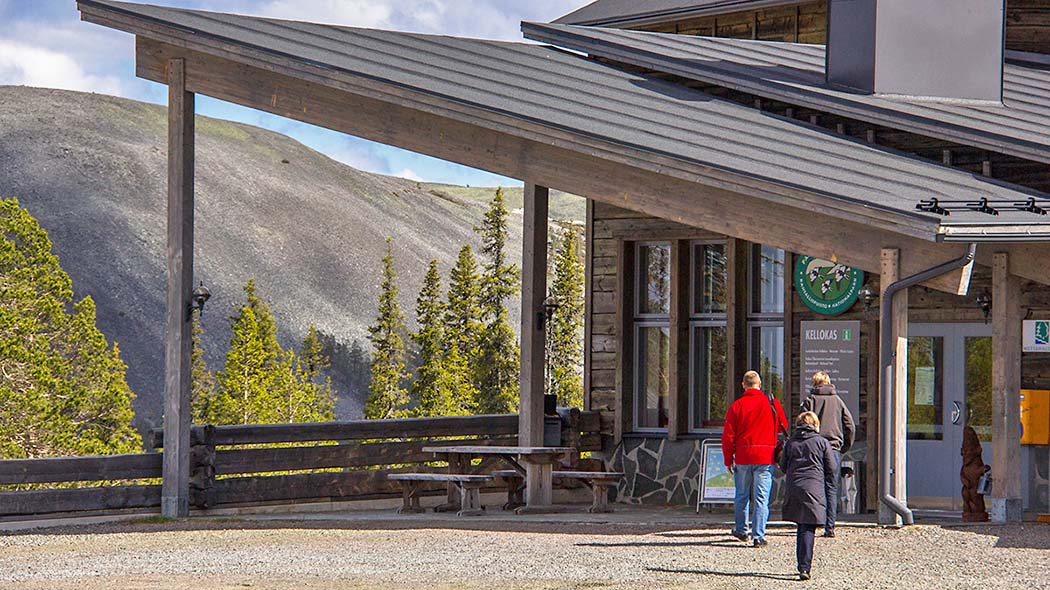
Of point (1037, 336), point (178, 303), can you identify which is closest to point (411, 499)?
point (178, 303)

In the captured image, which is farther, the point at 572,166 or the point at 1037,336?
the point at 1037,336

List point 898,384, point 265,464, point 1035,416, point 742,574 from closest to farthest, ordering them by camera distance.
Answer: point 742,574 → point 898,384 → point 1035,416 → point 265,464

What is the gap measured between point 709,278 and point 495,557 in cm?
748

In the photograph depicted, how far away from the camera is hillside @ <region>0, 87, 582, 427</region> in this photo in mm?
92625

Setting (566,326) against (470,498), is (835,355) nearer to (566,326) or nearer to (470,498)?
(470,498)

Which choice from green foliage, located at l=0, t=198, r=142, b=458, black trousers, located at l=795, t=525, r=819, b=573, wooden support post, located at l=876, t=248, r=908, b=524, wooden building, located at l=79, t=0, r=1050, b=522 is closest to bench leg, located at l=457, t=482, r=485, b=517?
wooden building, located at l=79, t=0, r=1050, b=522

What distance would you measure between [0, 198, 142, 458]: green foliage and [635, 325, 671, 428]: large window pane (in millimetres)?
28357

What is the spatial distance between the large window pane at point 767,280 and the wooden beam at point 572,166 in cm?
394

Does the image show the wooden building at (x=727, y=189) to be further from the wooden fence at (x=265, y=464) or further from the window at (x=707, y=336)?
the wooden fence at (x=265, y=464)

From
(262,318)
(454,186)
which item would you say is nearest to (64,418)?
(262,318)

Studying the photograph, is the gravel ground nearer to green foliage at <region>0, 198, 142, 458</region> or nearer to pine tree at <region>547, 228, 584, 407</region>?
green foliage at <region>0, 198, 142, 458</region>

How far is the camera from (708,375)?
17922 millimetres

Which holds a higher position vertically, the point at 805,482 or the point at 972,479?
the point at 805,482

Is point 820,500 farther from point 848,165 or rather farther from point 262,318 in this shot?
point 262,318
